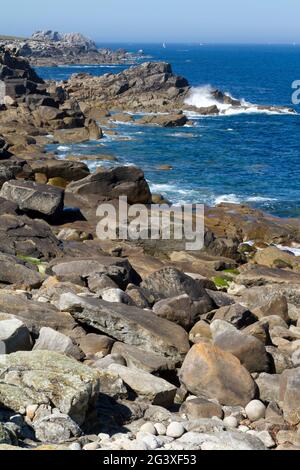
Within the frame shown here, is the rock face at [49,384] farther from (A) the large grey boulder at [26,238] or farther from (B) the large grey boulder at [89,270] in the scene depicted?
(A) the large grey boulder at [26,238]

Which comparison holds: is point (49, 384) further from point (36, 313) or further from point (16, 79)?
point (16, 79)

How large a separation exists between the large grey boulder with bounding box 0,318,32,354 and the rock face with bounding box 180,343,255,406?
316 centimetres

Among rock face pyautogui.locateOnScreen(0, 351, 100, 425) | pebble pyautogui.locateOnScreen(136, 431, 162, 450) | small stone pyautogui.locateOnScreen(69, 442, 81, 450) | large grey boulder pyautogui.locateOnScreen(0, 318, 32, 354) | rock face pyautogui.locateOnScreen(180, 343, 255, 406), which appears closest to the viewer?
small stone pyautogui.locateOnScreen(69, 442, 81, 450)

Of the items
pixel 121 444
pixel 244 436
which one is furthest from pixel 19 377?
pixel 244 436

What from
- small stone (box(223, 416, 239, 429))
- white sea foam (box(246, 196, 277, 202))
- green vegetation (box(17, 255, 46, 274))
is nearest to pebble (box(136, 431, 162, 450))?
small stone (box(223, 416, 239, 429))

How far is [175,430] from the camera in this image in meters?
10.9

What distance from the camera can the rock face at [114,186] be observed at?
120ft

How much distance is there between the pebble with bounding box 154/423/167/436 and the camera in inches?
434

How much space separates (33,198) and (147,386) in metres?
19.0

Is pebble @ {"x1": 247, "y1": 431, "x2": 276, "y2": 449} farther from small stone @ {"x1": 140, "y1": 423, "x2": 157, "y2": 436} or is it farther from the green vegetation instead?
the green vegetation

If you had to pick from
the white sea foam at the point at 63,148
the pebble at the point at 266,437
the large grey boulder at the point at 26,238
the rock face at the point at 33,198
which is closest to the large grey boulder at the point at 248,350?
the pebble at the point at 266,437

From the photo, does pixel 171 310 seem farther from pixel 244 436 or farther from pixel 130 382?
pixel 244 436

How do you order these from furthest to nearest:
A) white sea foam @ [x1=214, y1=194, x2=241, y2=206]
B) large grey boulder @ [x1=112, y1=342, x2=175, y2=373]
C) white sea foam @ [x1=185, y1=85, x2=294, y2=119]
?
1. white sea foam @ [x1=185, y1=85, x2=294, y2=119]
2. white sea foam @ [x1=214, y1=194, x2=241, y2=206]
3. large grey boulder @ [x1=112, y1=342, x2=175, y2=373]

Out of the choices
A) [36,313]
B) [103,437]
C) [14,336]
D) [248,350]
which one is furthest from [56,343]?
[248,350]
